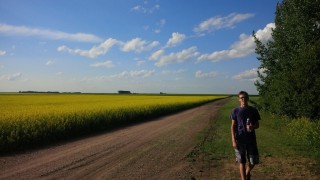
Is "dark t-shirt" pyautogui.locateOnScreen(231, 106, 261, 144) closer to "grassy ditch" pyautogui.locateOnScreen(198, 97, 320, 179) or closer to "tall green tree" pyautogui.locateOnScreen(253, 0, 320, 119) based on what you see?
"grassy ditch" pyautogui.locateOnScreen(198, 97, 320, 179)

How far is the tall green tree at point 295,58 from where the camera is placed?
19.9 m

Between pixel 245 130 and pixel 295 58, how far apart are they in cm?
1534

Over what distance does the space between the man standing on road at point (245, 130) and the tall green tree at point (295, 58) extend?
493 inches

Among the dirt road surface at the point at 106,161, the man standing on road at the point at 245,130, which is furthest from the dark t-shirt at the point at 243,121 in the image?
the dirt road surface at the point at 106,161

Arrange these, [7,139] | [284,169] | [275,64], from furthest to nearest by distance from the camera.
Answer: [275,64] → [7,139] → [284,169]

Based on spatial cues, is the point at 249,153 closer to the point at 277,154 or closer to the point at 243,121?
the point at 243,121

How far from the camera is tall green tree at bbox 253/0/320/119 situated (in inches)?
782

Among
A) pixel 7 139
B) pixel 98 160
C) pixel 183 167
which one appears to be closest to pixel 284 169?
pixel 183 167

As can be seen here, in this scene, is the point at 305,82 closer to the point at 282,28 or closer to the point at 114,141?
the point at 282,28

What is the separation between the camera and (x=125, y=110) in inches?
1154

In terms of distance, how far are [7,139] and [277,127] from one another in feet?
51.5

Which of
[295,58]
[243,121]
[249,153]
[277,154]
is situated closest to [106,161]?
[249,153]

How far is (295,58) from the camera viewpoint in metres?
21.8

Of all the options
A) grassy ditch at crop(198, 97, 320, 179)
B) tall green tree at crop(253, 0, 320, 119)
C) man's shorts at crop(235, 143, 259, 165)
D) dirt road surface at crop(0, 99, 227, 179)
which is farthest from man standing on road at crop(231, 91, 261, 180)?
tall green tree at crop(253, 0, 320, 119)
